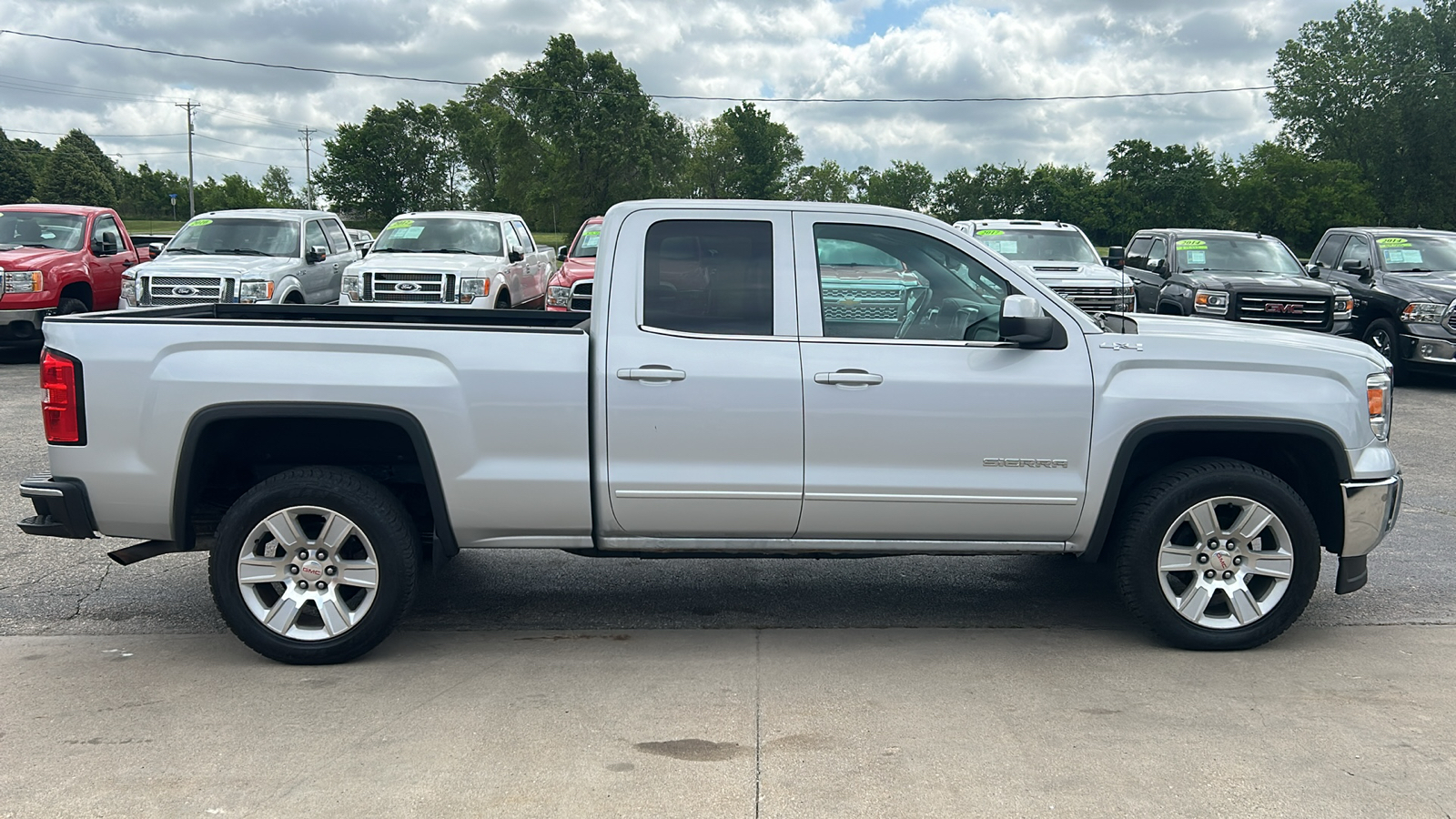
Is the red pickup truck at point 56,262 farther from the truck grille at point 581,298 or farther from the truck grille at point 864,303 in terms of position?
the truck grille at point 864,303

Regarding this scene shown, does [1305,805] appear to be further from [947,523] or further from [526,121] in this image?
[526,121]

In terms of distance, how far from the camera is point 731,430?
4574 mm

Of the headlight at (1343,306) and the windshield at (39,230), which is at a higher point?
the windshield at (39,230)

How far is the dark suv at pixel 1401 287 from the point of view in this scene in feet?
42.6

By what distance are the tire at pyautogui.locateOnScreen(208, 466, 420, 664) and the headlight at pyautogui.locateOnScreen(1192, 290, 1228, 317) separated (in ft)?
37.6

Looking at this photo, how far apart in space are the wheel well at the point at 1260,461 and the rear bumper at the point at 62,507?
4.14 metres

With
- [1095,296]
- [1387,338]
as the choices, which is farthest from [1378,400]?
[1387,338]

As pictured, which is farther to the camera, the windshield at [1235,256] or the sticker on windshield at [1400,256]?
the windshield at [1235,256]

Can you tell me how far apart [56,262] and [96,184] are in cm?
10859

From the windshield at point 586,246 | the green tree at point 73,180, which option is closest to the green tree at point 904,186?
the green tree at point 73,180

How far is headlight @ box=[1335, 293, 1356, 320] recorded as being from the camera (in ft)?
44.3

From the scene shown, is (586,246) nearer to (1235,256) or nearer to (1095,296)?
(1095,296)

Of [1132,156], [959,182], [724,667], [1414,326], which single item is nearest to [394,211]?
[959,182]

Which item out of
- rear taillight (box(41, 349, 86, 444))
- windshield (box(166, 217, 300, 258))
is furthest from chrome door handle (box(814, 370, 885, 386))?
→ windshield (box(166, 217, 300, 258))
